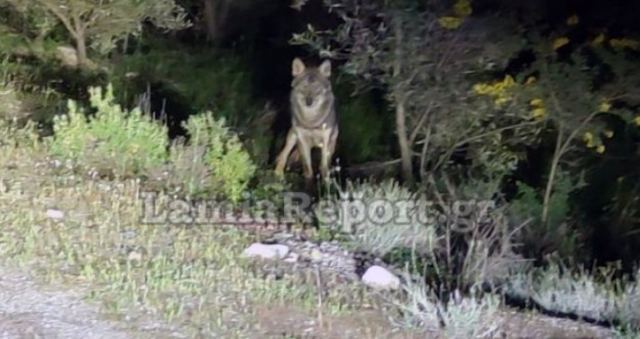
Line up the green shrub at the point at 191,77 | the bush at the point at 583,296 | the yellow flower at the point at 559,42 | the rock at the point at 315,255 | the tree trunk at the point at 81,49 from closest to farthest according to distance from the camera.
Result: 1. the bush at the point at 583,296
2. the rock at the point at 315,255
3. the yellow flower at the point at 559,42
4. the green shrub at the point at 191,77
5. the tree trunk at the point at 81,49

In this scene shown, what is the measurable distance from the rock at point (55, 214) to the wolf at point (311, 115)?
4.20 meters

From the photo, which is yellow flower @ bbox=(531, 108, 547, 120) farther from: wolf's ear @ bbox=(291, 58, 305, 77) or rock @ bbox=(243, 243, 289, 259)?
rock @ bbox=(243, 243, 289, 259)

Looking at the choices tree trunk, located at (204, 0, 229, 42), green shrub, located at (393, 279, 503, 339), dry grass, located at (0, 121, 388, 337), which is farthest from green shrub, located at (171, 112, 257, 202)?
tree trunk, located at (204, 0, 229, 42)

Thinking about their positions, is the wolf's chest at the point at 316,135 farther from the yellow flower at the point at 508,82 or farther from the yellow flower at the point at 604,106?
the yellow flower at the point at 604,106

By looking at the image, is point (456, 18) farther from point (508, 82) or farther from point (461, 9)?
point (508, 82)

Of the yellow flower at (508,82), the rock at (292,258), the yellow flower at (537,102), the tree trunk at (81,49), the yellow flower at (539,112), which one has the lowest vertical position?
the rock at (292,258)

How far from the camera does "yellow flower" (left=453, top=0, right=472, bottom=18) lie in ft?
38.3

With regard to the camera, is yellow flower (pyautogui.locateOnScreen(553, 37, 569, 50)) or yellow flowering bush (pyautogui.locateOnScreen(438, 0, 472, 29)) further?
yellow flower (pyautogui.locateOnScreen(553, 37, 569, 50))

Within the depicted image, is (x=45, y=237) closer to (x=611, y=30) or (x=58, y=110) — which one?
(x=58, y=110)

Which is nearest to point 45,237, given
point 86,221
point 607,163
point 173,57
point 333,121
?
point 86,221

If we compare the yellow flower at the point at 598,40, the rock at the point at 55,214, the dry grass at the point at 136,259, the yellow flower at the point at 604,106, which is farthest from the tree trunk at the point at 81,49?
the rock at the point at 55,214

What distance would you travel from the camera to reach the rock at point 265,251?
8078 mm

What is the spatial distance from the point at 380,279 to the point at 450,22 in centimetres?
454

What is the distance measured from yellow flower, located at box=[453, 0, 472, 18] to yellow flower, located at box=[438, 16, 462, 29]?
0.20 ft
